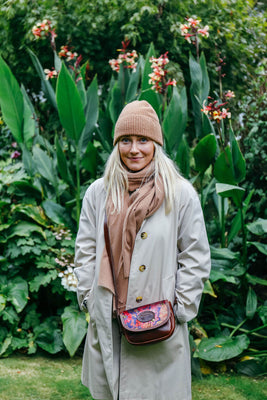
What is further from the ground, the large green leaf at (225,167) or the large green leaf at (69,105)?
the large green leaf at (69,105)

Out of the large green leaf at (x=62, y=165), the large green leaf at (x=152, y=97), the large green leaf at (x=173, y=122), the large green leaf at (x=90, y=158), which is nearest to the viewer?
the large green leaf at (x=173, y=122)

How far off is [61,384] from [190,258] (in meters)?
1.82

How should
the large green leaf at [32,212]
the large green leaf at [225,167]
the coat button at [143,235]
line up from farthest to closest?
1. the large green leaf at [32,212]
2. the large green leaf at [225,167]
3. the coat button at [143,235]

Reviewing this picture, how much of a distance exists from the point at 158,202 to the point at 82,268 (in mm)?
470

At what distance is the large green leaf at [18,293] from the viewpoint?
3.74 metres

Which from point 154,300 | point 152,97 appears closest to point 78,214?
point 152,97

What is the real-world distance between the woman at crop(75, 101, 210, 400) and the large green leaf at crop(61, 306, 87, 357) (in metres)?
1.46

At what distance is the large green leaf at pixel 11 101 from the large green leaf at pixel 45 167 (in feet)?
0.89

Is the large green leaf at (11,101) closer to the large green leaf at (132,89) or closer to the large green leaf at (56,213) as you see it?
the large green leaf at (56,213)

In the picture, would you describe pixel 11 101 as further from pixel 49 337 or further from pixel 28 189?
pixel 49 337

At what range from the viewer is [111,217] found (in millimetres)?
2051

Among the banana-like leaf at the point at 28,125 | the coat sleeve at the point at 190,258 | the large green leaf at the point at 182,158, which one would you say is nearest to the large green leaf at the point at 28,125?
the banana-like leaf at the point at 28,125

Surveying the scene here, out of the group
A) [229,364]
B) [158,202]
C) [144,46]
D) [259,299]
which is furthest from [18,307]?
[144,46]

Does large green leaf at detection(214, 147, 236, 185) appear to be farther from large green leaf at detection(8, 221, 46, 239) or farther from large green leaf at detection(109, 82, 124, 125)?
large green leaf at detection(8, 221, 46, 239)
